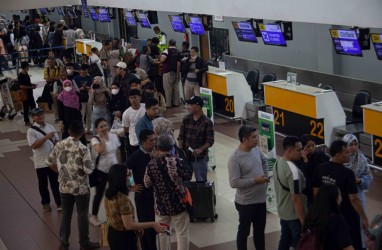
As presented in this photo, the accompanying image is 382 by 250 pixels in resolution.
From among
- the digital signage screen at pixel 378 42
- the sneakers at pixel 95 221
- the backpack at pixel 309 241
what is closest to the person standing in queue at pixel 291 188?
the backpack at pixel 309 241

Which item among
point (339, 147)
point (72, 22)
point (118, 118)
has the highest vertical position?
point (339, 147)

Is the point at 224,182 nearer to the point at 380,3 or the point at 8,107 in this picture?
the point at 380,3

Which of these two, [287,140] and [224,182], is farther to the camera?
[224,182]

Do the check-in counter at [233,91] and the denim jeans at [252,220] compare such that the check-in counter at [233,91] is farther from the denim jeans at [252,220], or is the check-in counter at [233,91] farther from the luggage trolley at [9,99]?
the denim jeans at [252,220]

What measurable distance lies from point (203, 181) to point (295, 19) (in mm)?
4324

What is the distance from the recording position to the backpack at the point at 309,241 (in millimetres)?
5277

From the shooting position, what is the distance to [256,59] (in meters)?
20.2

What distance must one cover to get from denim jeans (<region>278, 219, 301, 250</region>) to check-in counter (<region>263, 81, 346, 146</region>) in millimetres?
5807

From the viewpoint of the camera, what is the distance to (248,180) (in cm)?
739

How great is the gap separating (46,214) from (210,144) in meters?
2.81

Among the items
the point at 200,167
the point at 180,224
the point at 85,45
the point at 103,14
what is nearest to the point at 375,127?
the point at 200,167

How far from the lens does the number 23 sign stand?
1317 centimetres

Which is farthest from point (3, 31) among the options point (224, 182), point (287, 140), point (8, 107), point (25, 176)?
point (287, 140)

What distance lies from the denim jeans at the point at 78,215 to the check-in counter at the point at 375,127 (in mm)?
5087
